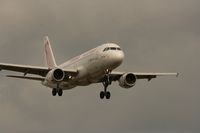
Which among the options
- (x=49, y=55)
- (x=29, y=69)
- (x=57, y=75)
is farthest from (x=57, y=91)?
(x=49, y=55)

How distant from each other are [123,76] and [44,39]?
4214cm

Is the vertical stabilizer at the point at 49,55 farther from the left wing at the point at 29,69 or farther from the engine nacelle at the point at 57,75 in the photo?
the engine nacelle at the point at 57,75

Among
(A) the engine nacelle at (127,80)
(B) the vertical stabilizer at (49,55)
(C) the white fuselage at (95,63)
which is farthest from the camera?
(B) the vertical stabilizer at (49,55)

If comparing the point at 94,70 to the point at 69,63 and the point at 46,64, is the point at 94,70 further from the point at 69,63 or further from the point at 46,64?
the point at 46,64

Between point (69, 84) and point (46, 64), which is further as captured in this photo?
point (46, 64)

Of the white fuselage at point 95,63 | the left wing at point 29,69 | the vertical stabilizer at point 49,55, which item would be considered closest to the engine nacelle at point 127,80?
the white fuselage at point 95,63

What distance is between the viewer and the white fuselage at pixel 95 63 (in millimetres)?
Result: 80562

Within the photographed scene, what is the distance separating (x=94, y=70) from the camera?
81.9m

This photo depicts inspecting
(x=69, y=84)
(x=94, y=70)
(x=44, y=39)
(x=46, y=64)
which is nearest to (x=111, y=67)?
(x=94, y=70)

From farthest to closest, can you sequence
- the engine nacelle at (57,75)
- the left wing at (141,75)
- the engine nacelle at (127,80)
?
the left wing at (141,75) → the engine nacelle at (127,80) → the engine nacelle at (57,75)

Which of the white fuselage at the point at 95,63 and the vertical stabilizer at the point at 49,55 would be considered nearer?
the white fuselage at the point at 95,63

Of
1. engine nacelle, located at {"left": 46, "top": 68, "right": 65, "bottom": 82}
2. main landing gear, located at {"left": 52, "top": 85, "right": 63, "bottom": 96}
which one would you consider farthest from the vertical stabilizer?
engine nacelle, located at {"left": 46, "top": 68, "right": 65, "bottom": 82}

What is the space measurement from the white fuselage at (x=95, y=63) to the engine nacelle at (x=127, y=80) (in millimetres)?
3616

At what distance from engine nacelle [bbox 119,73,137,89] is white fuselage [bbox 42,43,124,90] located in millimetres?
3616
